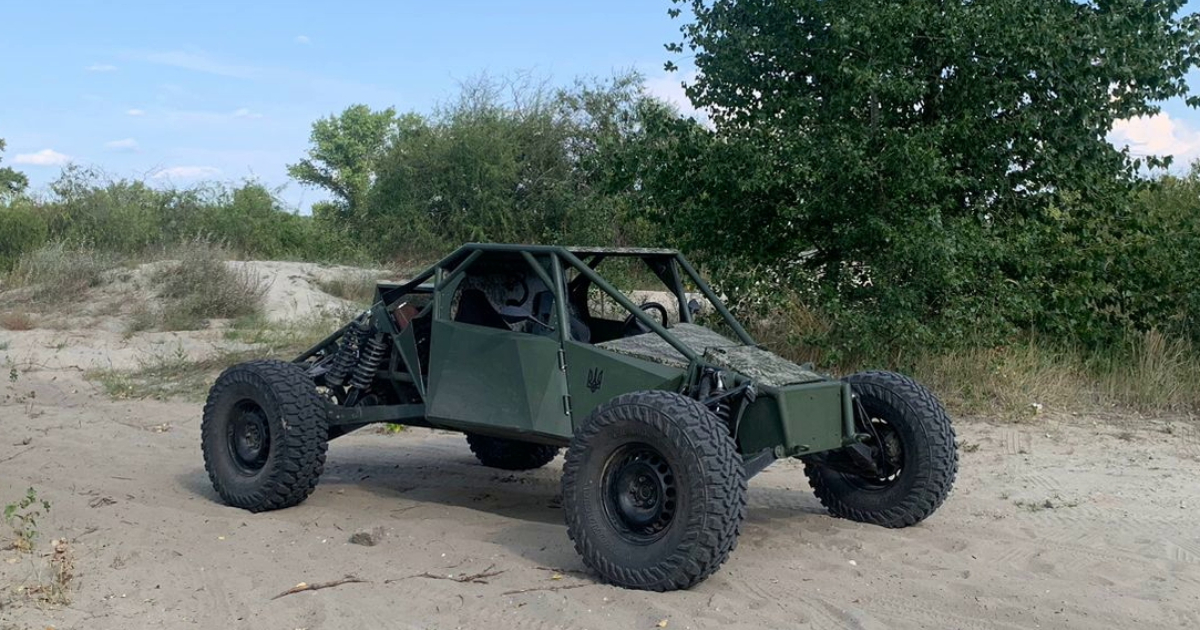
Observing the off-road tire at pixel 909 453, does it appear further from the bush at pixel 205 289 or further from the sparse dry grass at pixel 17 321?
the sparse dry grass at pixel 17 321

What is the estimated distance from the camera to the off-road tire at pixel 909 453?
6.80 meters

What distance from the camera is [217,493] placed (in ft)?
26.3

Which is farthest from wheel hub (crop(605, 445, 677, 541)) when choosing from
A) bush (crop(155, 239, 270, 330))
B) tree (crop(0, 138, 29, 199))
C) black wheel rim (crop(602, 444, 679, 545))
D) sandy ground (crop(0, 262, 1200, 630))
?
tree (crop(0, 138, 29, 199))

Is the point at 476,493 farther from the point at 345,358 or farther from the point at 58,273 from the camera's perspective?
the point at 58,273

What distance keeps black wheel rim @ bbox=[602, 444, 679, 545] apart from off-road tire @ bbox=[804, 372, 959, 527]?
1595 millimetres

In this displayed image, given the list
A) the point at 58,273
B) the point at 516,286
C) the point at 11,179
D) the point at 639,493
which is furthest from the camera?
the point at 11,179

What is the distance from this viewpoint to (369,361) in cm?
768

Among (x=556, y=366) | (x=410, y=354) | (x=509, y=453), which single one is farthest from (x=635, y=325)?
(x=509, y=453)

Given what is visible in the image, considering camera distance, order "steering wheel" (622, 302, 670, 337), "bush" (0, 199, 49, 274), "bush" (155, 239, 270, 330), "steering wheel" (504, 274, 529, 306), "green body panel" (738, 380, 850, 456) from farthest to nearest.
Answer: "bush" (0, 199, 49, 274) → "bush" (155, 239, 270, 330) → "steering wheel" (504, 274, 529, 306) → "steering wheel" (622, 302, 670, 337) → "green body panel" (738, 380, 850, 456)

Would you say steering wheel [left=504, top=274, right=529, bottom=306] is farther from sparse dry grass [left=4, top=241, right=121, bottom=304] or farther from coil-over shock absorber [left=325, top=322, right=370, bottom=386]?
sparse dry grass [left=4, top=241, right=121, bottom=304]

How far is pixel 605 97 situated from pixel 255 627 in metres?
22.0

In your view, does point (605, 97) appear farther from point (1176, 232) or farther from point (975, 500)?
point (975, 500)

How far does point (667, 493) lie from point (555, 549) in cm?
98

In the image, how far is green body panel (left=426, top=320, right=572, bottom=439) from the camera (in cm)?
670
